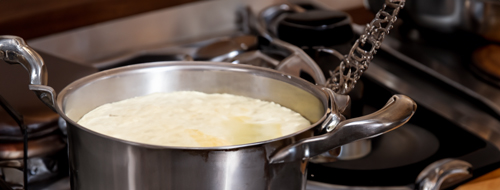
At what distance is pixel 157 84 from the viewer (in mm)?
481

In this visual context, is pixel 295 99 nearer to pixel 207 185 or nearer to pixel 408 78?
pixel 207 185

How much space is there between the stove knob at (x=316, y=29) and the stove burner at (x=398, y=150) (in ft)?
0.55

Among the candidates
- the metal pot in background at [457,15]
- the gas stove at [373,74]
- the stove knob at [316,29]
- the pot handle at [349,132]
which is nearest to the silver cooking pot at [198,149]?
the pot handle at [349,132]

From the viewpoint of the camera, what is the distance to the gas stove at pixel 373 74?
2.03 ft

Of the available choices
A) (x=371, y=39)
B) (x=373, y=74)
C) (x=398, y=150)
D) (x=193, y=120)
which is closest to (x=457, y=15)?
(x=373, y=74)

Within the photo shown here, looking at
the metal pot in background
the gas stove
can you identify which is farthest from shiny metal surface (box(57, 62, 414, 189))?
the metal pot in background

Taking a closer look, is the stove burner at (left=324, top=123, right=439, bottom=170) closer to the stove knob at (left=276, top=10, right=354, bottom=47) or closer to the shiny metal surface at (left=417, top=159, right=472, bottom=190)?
the shiny metal surface at (left=417, top=159, right=472, bottom=190)

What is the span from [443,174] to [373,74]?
36cm

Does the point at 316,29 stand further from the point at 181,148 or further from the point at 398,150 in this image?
the point at 181,148

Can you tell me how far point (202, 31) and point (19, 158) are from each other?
2.37 feet

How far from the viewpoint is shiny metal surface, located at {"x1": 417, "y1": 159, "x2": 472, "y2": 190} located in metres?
0.58

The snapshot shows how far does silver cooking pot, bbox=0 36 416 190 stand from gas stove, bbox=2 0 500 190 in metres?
0.15

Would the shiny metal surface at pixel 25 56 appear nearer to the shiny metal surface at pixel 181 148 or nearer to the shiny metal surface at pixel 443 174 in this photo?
the shiny metal surface at pixel 181 148

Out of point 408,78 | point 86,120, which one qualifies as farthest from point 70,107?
point 408,78
